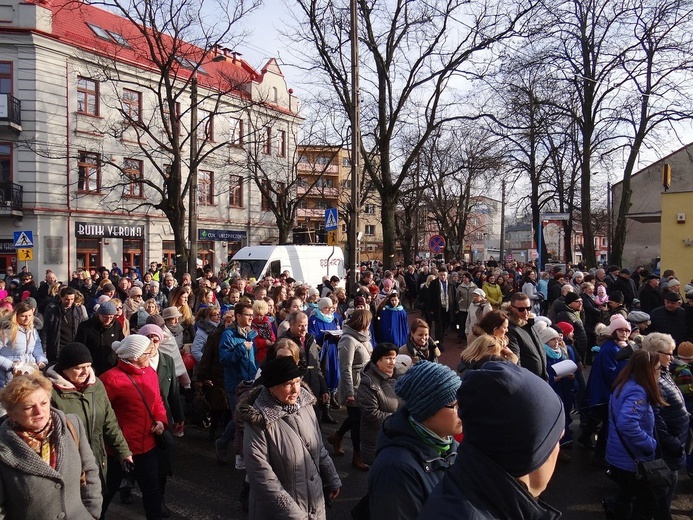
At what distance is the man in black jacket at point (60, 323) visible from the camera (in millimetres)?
8508

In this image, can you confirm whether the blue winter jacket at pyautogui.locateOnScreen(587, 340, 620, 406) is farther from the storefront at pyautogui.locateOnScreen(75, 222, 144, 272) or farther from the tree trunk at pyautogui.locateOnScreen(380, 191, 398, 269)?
the storefront at pyautogui.locateOnScreen(75, 222, 144, 272)

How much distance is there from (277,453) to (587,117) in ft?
70.5

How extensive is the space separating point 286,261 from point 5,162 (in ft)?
52.9

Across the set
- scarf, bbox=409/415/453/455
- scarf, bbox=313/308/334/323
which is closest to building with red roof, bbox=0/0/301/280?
scarf, bbox=313/308/334/323

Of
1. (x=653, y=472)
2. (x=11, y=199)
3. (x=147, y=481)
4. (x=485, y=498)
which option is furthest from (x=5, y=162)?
(x=485, y=498)

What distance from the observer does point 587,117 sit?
21422mm

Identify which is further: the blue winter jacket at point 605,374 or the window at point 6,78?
the window at point 6,78

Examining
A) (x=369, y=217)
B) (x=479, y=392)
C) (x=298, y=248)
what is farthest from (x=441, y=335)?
(x=369, y=217)

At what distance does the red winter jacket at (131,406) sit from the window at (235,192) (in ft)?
103

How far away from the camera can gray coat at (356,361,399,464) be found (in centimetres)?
472

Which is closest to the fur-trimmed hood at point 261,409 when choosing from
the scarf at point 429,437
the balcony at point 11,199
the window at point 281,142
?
the scarf at point 429,437

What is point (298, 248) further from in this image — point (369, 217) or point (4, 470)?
point (369, 217)

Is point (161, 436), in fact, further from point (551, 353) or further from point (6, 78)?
point (6, 78)

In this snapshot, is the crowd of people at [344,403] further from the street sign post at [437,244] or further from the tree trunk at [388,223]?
the street sign post at [437,244]
